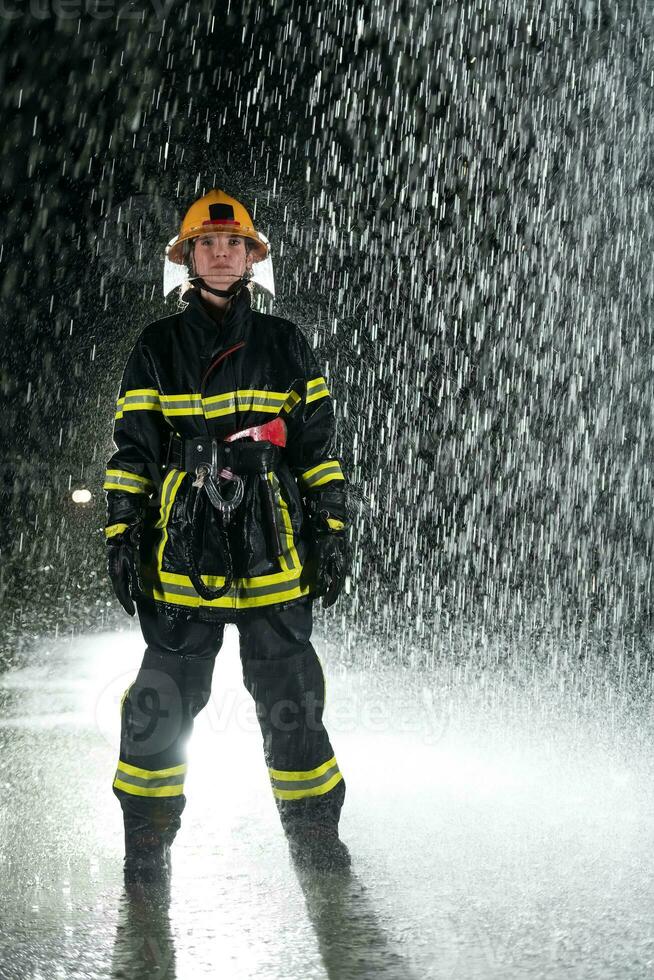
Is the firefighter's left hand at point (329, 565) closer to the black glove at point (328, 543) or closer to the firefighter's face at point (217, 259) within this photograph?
the black glove at point (328, 543)

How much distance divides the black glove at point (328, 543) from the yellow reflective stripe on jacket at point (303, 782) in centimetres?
41

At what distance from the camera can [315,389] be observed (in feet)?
8.63

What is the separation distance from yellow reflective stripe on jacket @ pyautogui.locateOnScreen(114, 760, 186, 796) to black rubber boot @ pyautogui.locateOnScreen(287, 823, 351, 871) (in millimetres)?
325

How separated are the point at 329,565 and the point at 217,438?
43cm

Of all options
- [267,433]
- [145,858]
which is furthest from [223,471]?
[145,858]

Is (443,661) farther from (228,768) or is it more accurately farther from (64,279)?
(64,279)

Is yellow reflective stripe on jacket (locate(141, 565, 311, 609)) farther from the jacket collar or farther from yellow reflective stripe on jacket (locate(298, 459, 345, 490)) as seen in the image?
the jacket collar

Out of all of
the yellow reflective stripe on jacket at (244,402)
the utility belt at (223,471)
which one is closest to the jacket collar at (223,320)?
the yellow reflective stripe on jacket at (244,402)

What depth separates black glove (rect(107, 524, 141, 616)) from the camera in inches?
95.0

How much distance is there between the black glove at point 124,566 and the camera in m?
2.41

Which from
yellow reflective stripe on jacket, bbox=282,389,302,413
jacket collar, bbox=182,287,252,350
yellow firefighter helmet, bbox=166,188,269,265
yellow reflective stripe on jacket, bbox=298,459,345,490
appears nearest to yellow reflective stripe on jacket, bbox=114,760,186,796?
yellow reflective stripe on jacket, bbox=298,459,345,490

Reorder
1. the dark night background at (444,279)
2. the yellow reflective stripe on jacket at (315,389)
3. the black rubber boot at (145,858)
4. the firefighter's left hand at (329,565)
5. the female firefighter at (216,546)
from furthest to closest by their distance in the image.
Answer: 1. the dark night background at (444,279)
2. the yellow reflective stripe on jacket at (315,389)
3. the firefighter's left hand at (329,565)
4. the female firefighter at (216,546)
5. the black rubber boot at (145,858)

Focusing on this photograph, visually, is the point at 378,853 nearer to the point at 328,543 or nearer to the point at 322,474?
the point at 328,543

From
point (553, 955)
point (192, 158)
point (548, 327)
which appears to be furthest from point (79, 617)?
point (553, 955)
